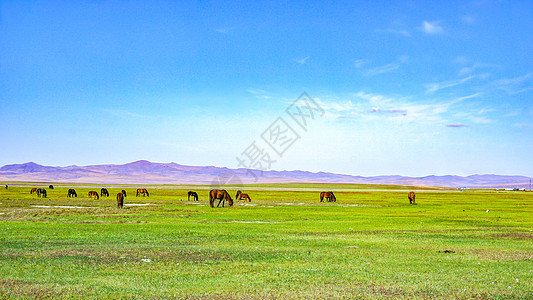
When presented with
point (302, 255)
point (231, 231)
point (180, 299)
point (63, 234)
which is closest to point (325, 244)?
point (302, 255)

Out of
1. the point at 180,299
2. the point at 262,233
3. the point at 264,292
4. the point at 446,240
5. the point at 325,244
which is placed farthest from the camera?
the point at 262,233

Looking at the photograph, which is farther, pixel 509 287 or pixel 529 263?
pixel 529 263

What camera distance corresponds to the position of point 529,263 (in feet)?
47.1

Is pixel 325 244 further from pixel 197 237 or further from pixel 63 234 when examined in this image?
pixel 63 234

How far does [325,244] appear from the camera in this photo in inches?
746

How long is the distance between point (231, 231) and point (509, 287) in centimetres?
1534

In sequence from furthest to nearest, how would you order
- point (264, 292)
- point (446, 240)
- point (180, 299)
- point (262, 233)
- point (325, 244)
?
1. point (262, 233)
2. point (446, 240)
3. point (325, 244)
4. point (264, 292)
5. point (180, 299)

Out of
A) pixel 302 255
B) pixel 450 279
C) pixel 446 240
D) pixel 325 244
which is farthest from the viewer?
pixel 446 240

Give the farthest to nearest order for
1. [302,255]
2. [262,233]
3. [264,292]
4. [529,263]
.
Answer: [262,233], [302,255], [529,263], [264,292]

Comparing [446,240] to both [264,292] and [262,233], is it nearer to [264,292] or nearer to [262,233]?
[262,233]

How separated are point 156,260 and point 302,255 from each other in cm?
457

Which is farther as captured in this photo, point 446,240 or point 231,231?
point 231,231

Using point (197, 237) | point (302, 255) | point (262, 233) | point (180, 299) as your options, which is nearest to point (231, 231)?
point (262, 233)

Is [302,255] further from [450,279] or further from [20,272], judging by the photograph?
[20,272]
